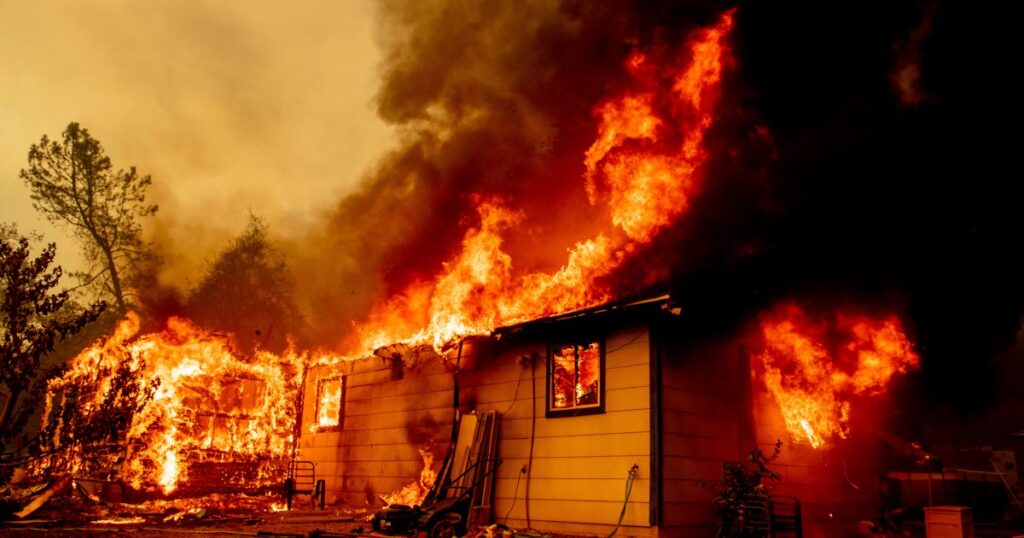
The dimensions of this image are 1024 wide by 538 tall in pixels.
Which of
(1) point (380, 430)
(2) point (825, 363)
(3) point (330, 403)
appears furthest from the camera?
(3) point (330, 403)

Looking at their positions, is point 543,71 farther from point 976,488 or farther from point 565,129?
point 976,488

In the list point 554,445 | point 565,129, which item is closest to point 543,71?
point 565,129

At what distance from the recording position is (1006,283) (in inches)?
753

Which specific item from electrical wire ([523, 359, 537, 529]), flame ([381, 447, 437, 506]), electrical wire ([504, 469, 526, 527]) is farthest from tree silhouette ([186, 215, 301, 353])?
electrical wire ([504, 469, 526, 527])

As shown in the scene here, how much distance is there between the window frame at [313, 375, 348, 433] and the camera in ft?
58.2

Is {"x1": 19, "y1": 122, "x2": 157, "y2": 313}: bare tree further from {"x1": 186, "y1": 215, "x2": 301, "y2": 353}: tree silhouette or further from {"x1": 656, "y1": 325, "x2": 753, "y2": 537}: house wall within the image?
{"x1": 656, "y1": 325, "x2": 753, "y2": 537}: house wall

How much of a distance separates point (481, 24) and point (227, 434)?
1674 cm

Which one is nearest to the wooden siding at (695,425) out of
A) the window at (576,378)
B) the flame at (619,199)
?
the window at (576,378)

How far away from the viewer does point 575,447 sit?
1235cm

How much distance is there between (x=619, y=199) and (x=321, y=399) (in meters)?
9.77

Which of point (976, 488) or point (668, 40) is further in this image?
point (976, 488)

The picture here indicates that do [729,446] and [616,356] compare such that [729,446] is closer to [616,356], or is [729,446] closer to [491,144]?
[616,356]

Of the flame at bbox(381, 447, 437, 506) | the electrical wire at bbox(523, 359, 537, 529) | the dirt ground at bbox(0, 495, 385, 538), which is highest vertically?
the electrical wire at bbox(523, 359, 537, 529)

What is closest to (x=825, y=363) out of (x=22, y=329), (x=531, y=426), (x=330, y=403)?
(x=531, y=426)
